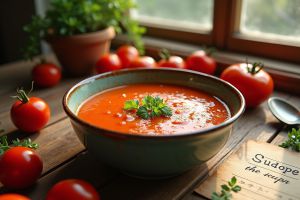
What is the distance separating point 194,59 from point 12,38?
1.30 m

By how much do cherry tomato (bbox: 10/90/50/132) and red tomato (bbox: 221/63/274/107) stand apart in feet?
2.00

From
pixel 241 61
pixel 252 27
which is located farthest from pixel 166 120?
pixel 252 27

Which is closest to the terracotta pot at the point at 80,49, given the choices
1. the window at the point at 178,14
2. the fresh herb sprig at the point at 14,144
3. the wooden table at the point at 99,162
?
the wooden table at the point at 99,162

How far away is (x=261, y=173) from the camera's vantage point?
2.76ft

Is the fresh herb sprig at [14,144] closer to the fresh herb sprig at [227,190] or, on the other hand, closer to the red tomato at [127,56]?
the fresh herb sprig at [227,190]

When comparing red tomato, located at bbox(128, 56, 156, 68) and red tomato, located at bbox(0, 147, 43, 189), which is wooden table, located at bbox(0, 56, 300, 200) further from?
→ red tomato, located at bbox(128, 56, 156, 68)

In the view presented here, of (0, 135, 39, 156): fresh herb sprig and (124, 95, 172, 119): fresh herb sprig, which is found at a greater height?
(124, 95, 172, 119): fresh herb sprig

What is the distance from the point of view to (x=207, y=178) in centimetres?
83

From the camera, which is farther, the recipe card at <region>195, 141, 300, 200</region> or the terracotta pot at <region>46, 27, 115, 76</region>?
the terracotta pot at <region>46, 27, 115, 76</region>

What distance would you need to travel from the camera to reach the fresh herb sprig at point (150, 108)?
864 millimetres

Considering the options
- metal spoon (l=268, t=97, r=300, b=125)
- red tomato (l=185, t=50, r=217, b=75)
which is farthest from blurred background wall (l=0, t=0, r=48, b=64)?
metal spoon (l=268, t=97, r=300, b=125)

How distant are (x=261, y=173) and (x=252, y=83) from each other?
0.37 m

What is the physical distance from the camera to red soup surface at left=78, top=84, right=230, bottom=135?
831mm

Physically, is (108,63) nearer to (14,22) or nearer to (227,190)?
(227,190)
